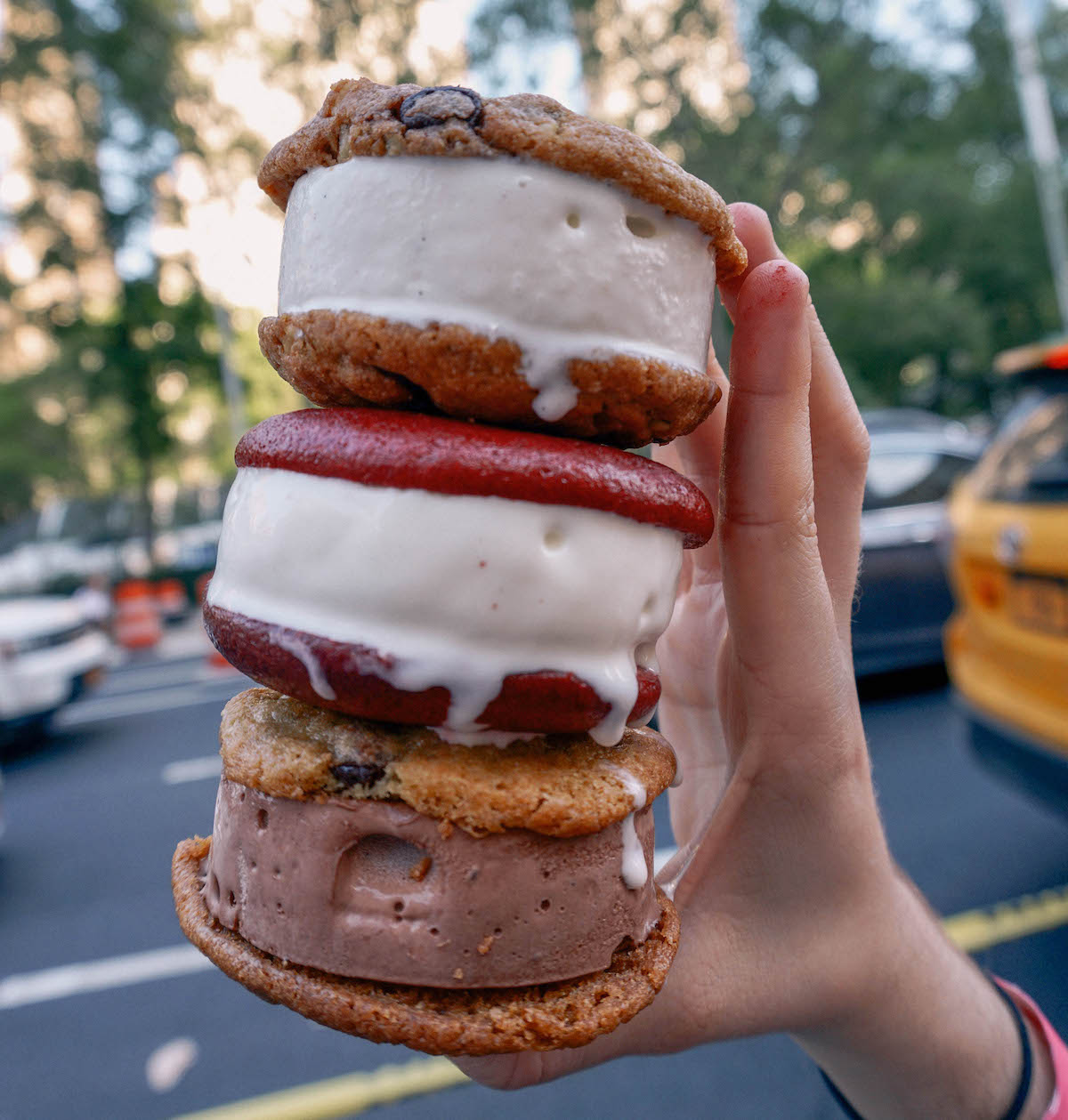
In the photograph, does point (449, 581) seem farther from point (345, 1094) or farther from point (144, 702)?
point (144, 702)

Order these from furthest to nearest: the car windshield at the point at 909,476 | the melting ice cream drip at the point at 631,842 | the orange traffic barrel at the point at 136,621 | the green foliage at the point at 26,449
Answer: the green foliage at the point at 26,449 → the orange traffic barrel at the point at 136,621 → the car windshield at the point at 909,476 → the melting ice cream drip at the point at 631,842

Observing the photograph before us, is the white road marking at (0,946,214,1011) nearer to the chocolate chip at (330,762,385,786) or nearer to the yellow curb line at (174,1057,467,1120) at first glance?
the yellow curb line at (174,1057,467,1120)

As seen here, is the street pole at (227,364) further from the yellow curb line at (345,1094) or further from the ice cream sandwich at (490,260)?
the ice cream sandwich at (490,260)

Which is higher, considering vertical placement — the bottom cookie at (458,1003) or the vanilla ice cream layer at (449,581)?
the vanilla ice cream layer at (449,581)

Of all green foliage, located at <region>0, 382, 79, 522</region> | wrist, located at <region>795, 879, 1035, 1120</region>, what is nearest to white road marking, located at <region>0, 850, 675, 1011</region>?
wrist, located at <region>795, 879, 1035, 1120</region>

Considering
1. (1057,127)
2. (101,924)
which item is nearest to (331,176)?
(101,924)

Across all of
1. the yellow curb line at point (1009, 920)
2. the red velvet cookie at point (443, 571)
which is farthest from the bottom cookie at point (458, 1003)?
the yellow curb line at point (1009, 920)

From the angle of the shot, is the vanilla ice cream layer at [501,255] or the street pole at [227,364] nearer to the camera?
the vanilla ice cream layer at [501,255]
